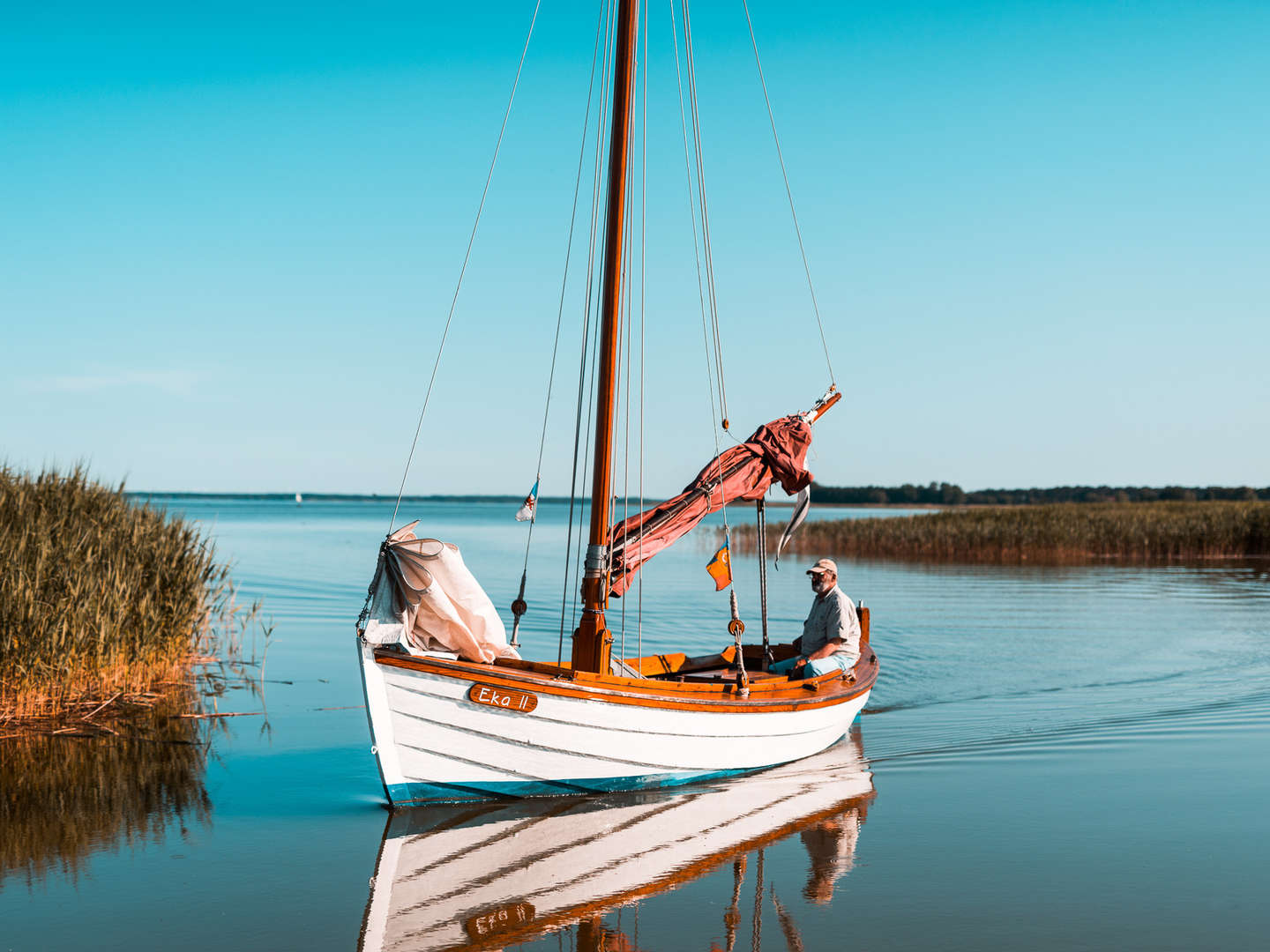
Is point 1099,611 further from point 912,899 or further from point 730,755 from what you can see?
point 912,899

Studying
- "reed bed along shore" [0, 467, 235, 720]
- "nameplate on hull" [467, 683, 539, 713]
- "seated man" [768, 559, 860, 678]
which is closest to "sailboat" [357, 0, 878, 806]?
"nameplate on hull" [467, 683, 539, 713]

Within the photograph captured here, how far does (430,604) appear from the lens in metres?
8.70

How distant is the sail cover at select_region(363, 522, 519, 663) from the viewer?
8.60m

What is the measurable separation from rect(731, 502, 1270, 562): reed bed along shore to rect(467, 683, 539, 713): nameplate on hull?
104 ft

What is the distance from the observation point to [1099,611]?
2312cm

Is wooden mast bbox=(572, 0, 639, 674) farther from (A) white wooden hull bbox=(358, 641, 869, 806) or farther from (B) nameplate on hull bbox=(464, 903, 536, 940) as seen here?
(B) nameplate on hull bbox=(464, 903, 536, 940)

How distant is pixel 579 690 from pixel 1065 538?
3271 centimetres

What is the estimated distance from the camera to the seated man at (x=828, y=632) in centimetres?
1109

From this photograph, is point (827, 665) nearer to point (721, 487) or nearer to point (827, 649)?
point (827, 649)

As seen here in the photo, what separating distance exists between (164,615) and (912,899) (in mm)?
10704

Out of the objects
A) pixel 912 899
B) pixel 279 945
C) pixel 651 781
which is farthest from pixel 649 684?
pixel 279 945

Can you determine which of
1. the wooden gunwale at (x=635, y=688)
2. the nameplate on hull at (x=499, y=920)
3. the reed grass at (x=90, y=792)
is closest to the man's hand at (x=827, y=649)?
the wooden gunwale at (x=635, y=688)

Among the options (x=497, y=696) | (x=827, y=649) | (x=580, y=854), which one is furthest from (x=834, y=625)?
(x=580, y=854)

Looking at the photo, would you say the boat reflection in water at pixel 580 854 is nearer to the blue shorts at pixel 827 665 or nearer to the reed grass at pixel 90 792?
the blue shorts at pixel 827 665
